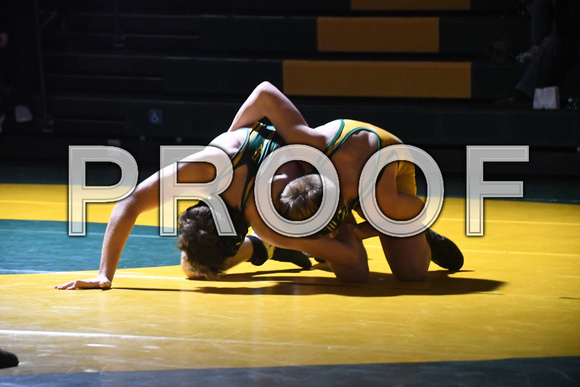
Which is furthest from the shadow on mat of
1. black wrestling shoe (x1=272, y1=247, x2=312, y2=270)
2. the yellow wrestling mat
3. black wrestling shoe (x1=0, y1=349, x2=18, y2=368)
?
black wrestling shoe (x1=0, y1=349, x2=18, y2=368)

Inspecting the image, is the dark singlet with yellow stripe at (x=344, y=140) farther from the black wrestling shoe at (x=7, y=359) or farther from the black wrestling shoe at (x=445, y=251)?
the black wrestling shoe at (x=7, y=359)

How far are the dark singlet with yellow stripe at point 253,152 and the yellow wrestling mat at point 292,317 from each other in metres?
0.33

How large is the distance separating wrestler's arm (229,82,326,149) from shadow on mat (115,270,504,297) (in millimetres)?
446

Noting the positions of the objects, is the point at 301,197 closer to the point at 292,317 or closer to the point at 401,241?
the point at 292,317

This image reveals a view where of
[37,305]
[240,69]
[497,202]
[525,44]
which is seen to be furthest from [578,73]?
[37,305]

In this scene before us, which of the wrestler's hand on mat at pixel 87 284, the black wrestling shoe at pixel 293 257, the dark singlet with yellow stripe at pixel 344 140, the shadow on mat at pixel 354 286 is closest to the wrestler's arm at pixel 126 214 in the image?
the wrestler's hand on mat at pixel 87 284

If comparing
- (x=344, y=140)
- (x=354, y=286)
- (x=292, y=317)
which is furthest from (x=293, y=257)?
(x=292, y=317)

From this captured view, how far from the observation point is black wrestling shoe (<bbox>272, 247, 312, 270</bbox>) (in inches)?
126

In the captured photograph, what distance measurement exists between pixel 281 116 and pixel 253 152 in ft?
0.53

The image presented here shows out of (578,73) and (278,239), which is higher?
(578,73)

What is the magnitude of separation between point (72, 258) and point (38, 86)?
353cm

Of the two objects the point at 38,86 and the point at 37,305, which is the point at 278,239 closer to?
the point at 37,305

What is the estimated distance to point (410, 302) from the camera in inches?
105

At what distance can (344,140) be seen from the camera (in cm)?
294
